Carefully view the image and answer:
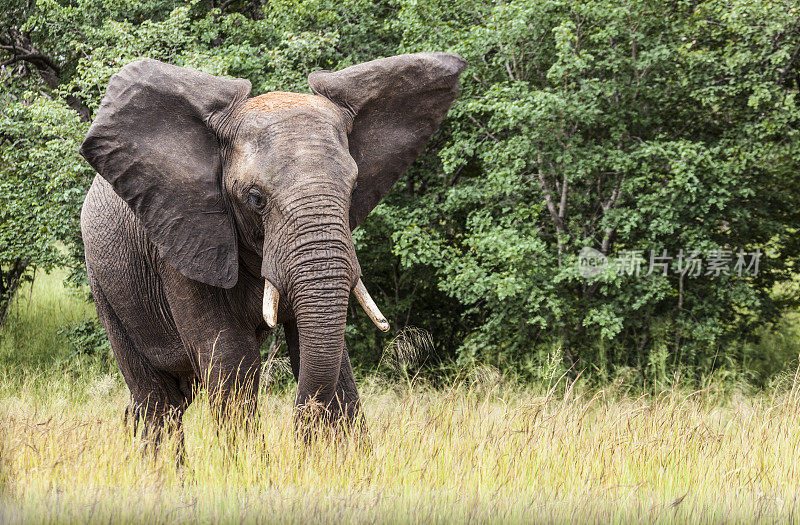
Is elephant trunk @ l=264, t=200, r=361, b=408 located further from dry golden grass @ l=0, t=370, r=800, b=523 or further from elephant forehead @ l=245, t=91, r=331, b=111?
elephant forehead @ l=245, t=91, r=331, b=111

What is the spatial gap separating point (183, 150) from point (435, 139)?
656 cm

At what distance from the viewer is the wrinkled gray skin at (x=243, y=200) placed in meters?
4.12

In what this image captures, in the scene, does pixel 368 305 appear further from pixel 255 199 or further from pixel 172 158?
pixel 172 158

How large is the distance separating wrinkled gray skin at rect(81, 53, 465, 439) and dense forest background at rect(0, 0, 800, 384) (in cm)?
351

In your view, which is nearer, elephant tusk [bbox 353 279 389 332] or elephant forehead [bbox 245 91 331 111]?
elephant tusk [bbox 353 279 389 332]

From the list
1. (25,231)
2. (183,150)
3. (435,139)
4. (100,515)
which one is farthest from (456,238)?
(100,515)

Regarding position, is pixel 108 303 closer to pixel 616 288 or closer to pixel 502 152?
pixel 502 152

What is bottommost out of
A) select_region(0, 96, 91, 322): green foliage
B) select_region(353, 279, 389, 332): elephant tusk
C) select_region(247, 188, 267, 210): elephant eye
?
select_region(0, 96, 91, 322): green foliage

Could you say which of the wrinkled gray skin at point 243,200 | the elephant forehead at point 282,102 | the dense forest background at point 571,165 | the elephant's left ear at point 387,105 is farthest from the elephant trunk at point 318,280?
the dense forest background at point 571,165

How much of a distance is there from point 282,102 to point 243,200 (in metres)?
0.56

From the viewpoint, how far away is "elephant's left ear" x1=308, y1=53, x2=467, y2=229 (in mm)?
4867

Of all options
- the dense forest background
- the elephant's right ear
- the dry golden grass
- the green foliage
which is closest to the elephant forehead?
the elephant's right ear

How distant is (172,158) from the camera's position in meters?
4.49

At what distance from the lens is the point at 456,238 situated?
10758 millimetres
